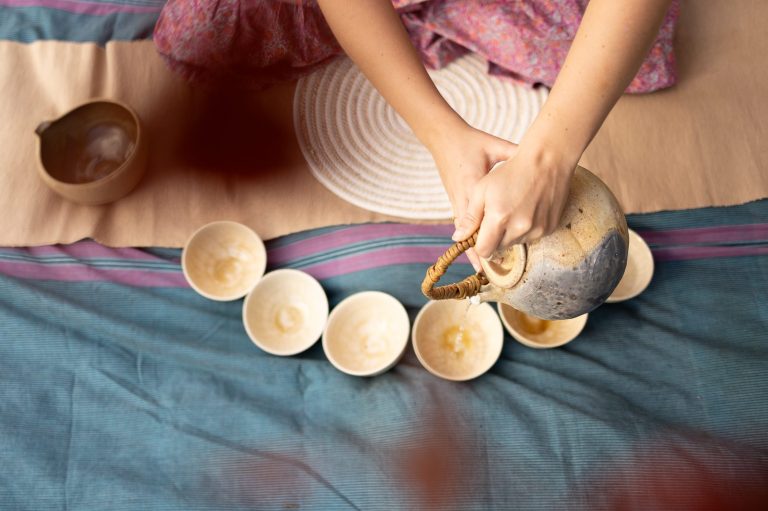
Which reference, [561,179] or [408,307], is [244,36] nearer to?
[408,307]

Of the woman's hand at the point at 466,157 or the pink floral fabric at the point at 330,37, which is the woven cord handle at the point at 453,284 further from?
the pink floral fabric at the point at 330,37

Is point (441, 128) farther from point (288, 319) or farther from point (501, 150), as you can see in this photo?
point (288, 319)

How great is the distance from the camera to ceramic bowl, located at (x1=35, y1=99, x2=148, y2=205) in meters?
1.36

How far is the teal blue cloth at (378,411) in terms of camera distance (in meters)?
1.13

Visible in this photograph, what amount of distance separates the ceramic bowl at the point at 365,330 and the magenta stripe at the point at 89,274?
0.33m

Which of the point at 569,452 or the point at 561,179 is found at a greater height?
the point at 561,179

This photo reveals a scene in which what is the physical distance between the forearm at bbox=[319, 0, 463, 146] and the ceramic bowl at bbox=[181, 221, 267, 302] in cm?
50

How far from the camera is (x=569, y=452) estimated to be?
115 centimetres

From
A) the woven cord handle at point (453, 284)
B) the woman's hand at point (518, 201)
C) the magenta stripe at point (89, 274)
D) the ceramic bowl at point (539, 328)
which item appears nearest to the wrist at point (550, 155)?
the woman's hand at point (518, 201)

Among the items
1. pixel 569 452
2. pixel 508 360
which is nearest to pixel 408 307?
pixel 508 360

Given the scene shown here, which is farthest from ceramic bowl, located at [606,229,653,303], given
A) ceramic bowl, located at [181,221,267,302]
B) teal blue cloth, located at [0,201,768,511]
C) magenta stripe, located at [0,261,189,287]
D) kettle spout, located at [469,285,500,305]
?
magenta stripe, located at [0,261,189,287]

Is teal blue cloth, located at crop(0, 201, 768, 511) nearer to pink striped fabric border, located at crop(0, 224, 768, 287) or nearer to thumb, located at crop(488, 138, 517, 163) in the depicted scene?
pink striped fabric border, located at crop(0, 224, 768, 287)

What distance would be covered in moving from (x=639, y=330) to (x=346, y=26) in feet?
2.54

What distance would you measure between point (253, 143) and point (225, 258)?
0.89ft
